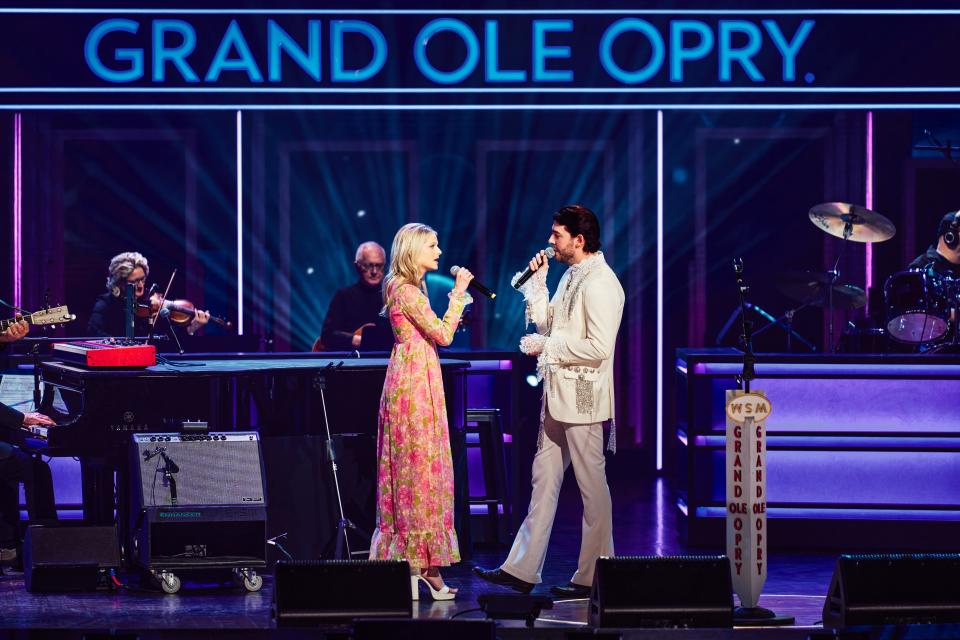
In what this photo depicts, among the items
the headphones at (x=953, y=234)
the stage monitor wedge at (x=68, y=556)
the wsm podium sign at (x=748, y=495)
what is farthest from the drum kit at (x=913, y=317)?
the stage monitor wedge at (x=68, y=556)

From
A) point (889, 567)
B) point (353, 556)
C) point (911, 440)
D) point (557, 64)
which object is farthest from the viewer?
point (557, 64)

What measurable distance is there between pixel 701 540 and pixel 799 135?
14.5ft

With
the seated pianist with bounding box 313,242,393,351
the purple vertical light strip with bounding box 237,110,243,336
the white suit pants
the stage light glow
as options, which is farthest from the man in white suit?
the purple vertical light strip with bounding box 237,110,243,336

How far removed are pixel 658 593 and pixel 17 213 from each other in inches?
279

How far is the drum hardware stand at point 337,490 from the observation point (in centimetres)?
579

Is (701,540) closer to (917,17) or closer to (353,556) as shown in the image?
(353,556)

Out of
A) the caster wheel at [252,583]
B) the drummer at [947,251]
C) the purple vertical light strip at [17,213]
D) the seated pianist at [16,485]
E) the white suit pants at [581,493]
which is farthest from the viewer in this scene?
Answer: the purple vertical light strip at [17,213]

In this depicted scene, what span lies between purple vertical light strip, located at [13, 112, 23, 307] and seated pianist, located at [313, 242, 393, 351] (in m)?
2.91

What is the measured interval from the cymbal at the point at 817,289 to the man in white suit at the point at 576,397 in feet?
9.28

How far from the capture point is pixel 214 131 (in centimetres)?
998

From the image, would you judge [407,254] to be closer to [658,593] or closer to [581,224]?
[581,224]

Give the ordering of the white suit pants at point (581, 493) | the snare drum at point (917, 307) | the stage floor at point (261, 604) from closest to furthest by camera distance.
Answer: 1. the stage floor at point (261, 604)
2. the white suit pants at point (581, 493)
3. the snare drum at point (917, 307)

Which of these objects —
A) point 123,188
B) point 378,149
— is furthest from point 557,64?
point 123,188

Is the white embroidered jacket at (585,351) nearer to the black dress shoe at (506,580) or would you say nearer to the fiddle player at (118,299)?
the black dress shoe at (506,580)
